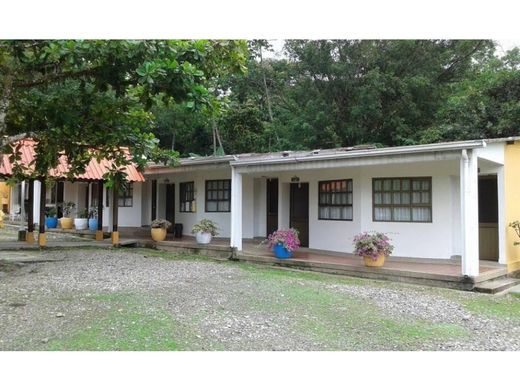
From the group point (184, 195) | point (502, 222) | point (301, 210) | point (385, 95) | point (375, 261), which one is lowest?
point (375, 261)

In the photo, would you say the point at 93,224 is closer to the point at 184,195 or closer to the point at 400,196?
the point at 184,195

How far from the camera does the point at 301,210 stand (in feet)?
43.9

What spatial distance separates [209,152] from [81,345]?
2429 centimetres

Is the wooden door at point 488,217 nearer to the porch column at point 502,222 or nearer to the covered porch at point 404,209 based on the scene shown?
the covered porch at point 404,209

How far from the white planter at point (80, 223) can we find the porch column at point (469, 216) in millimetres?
14781

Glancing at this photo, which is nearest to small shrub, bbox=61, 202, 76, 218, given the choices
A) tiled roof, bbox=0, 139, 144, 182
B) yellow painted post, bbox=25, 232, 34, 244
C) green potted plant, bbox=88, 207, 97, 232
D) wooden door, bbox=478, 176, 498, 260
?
green potted plant, bbox=88, 207, 97, 232

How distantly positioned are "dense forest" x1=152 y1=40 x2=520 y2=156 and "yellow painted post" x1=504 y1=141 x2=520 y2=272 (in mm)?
6950

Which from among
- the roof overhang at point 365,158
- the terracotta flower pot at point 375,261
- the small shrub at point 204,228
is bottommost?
the terracotta flower pot at point 375,261

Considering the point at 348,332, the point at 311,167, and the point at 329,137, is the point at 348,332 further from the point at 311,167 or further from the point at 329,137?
the point at 329,137

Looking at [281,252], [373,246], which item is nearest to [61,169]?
[281,252]

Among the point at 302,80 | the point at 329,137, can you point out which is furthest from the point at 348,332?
the point at 302,80

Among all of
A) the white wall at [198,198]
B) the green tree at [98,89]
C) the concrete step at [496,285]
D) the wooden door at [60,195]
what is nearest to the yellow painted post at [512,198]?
the concrete step at [496,285]

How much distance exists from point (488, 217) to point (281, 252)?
5.02 metres

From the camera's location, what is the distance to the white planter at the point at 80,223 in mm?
18328
